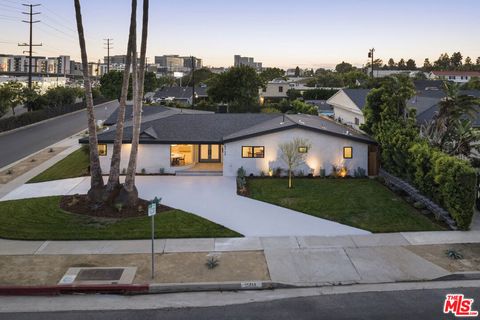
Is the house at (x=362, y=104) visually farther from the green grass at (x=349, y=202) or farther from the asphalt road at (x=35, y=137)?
the asphalt road at (x=35, y=137)

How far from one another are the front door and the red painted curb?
20850 millimetres

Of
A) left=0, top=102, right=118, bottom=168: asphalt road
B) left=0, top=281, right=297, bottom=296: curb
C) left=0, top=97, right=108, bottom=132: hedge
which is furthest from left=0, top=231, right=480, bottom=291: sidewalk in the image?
left=0, top=97, right=108, bottom=132: hedge

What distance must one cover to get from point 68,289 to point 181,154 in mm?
19581

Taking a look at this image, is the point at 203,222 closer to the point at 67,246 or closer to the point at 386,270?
the point at 67,246

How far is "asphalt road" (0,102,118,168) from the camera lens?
130 ft

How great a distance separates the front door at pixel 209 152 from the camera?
113ft

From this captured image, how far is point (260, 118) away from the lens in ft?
124

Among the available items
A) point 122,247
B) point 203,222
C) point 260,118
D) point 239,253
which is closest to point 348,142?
point 260,118

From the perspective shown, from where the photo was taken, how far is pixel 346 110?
4612cm

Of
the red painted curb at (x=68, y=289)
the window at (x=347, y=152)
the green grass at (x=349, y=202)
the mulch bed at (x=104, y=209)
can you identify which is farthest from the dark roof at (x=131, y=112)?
the red painted curb at (x=68, y=289)

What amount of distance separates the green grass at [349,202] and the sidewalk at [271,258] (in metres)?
1.39

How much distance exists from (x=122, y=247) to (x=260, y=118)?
72.3 ft

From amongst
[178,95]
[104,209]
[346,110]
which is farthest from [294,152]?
[178,95]

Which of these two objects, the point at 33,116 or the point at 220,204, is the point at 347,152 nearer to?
the point at 220,204
